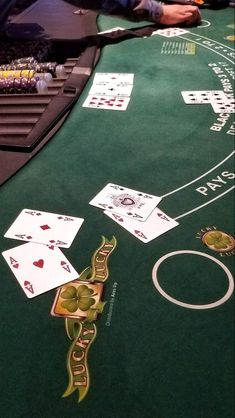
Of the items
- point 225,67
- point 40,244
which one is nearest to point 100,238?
point 40,244

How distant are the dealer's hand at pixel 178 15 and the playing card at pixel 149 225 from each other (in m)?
3.26

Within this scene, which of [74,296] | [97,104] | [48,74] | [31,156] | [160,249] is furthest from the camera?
[48,74]

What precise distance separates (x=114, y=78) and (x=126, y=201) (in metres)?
1.64

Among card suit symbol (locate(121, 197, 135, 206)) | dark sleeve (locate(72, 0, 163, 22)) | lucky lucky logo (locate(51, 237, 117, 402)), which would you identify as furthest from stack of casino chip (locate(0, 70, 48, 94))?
dark sleeve (locate(72, 0, 163, 22))

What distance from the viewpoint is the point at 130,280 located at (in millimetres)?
1632

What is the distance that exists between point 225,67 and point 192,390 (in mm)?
3002

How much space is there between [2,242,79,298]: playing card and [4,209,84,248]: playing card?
0.05 meters

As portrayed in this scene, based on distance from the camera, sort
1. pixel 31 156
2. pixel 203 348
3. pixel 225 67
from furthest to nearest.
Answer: pixel 225 67 < pixel 31 156 < pixel 203 348

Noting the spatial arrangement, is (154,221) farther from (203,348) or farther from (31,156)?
(31,156)

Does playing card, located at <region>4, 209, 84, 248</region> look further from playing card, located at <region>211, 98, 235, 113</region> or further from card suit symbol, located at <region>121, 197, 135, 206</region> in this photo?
playing card, located at <region>211, 98, 235, 113</region>

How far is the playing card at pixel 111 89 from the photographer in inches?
124

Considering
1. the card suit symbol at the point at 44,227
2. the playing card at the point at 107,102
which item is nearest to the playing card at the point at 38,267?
the card suit symbol at the point at 44,227

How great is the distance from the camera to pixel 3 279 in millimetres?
1653

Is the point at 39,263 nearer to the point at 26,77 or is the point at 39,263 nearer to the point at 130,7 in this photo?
the point at 26,77
